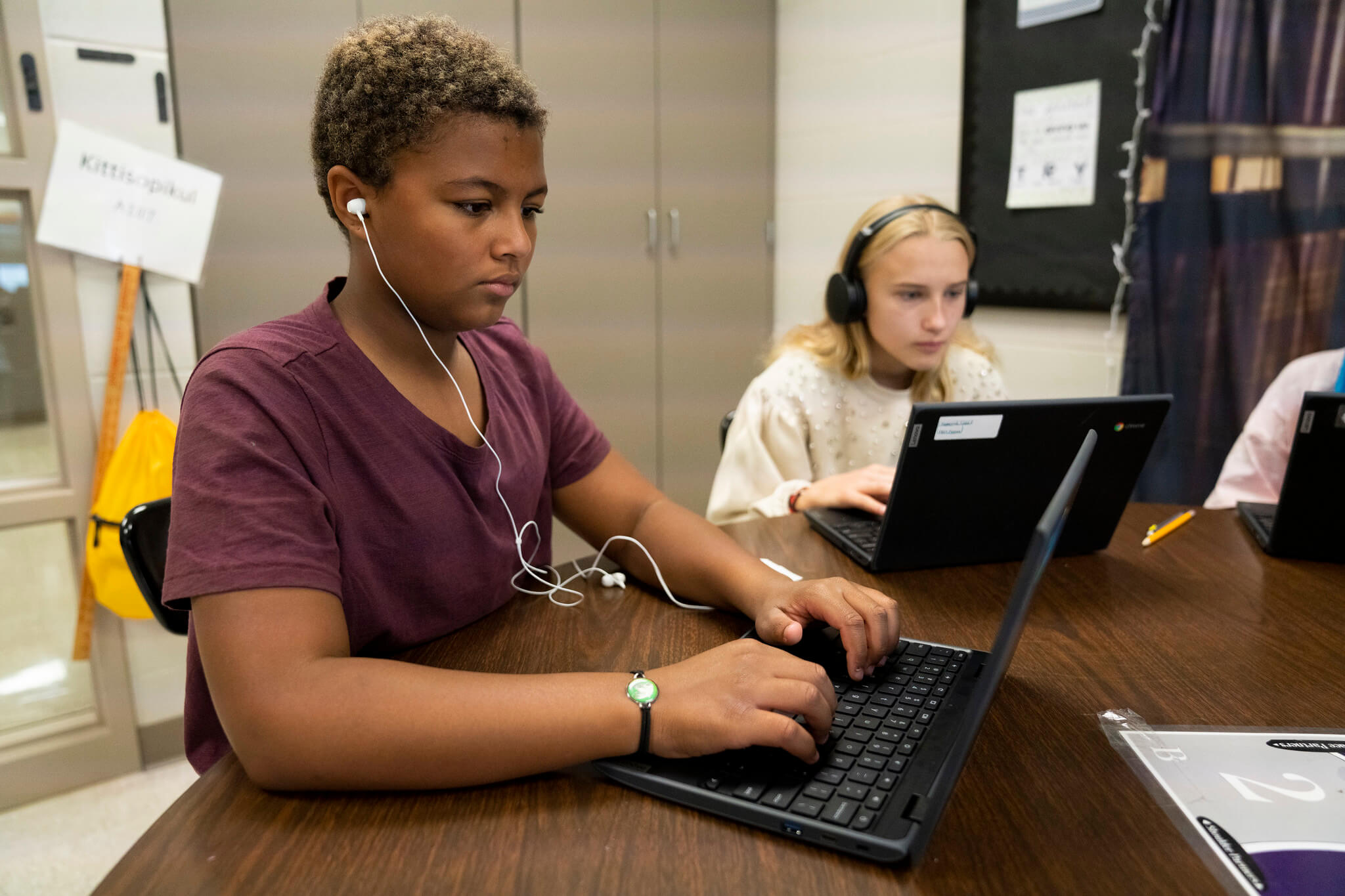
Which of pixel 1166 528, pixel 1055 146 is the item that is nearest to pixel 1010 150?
pixel 1055 146

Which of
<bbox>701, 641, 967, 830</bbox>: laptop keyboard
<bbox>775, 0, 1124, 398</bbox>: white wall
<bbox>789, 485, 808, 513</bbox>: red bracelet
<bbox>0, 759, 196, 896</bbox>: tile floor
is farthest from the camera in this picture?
<bbox>775, 0, 1124, 398</bbox>: white wall

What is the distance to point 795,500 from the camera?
143cm

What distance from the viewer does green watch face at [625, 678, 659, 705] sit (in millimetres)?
654

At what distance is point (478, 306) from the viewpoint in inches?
33.7

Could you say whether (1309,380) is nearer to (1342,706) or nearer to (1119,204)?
(1119,204)

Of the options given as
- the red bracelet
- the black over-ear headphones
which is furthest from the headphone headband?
the red bracelet

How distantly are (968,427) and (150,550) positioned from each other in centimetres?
97

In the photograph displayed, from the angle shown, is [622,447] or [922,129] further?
[622,447]

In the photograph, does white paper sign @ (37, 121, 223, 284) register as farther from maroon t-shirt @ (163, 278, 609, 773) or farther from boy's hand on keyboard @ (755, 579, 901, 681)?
boy's hand on keyboard @ (755, 579, 901, 681)

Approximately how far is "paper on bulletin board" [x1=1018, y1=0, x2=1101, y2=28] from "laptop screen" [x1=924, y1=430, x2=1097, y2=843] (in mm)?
2082

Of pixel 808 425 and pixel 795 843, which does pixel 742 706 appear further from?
pixel 808 425

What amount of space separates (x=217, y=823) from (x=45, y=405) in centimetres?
173

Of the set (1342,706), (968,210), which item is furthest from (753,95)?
(1342,706)

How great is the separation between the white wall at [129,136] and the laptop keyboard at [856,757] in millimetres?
1669
